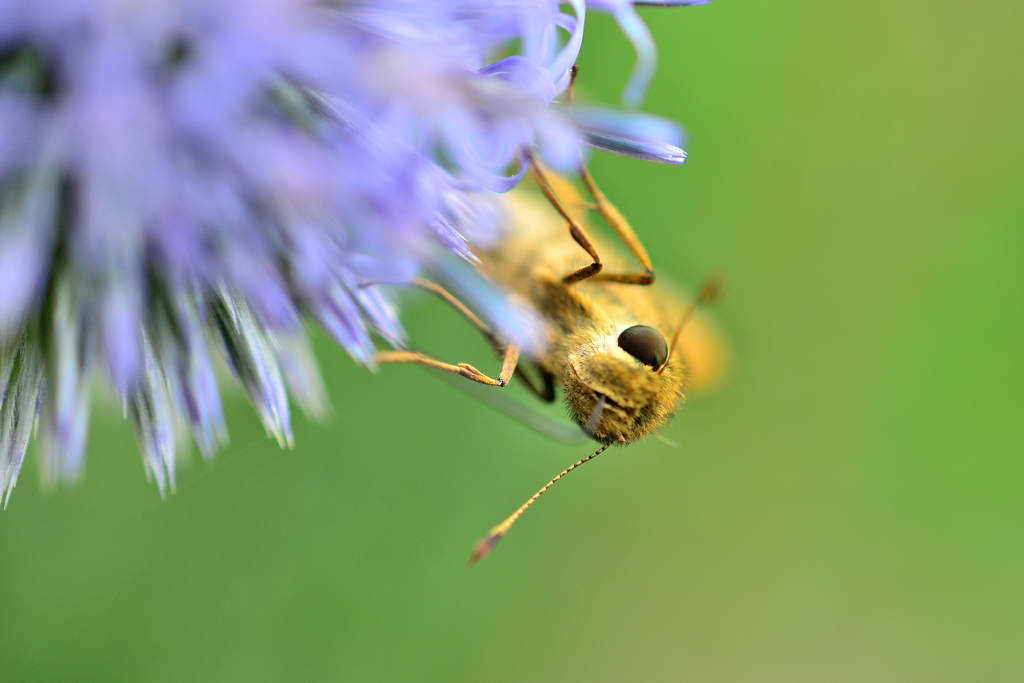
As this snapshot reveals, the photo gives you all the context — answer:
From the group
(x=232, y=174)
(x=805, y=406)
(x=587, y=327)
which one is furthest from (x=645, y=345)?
(x=805, y=406)

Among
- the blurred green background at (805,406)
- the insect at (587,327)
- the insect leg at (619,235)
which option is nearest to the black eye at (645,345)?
the insect at (587,327)

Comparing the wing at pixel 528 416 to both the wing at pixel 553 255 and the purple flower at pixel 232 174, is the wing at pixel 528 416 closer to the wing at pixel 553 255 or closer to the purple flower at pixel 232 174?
the wing at pixel 553 255

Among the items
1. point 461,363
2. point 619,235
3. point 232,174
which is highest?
point 232,174

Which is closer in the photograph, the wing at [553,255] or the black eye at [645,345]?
the black eye at [645,345]

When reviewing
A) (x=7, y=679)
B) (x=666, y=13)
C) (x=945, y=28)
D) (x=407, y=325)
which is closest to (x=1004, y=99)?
(x=945, y=28)

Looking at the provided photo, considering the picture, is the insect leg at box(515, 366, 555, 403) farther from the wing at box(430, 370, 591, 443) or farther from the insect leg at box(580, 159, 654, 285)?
the insect leg at box(580, 159, 654, 285)

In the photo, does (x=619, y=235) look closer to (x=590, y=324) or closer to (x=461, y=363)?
(x=590, y=324)

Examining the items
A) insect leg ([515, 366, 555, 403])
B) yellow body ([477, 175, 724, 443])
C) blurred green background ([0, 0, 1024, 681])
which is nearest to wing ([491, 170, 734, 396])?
yellow body ([477, 175, 724, 443])
